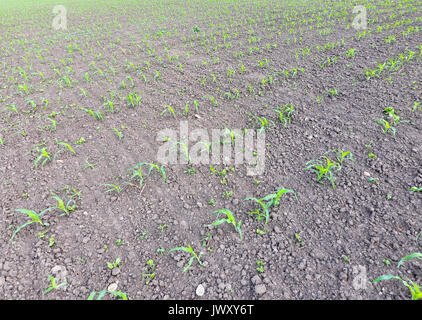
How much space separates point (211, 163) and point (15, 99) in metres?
4.13

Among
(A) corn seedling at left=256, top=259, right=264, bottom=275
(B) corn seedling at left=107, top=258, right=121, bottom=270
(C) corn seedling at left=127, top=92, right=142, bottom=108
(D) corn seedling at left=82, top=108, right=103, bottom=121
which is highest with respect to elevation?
(C) corn seedling at left=127, top=92, right=142, bottom=108

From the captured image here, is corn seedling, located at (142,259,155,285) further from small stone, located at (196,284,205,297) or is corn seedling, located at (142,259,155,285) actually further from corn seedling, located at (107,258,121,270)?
small stone, located at (196,284,205,297)

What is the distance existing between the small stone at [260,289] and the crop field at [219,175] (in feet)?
0.07

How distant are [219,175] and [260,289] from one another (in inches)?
48.8

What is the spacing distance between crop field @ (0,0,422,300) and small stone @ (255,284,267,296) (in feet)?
0.07

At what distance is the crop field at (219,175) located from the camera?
1.73 metres

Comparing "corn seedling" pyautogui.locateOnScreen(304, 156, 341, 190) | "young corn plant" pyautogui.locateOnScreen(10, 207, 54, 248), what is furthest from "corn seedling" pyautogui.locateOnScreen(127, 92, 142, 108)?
"corn seedling" pyautogui.locateOnScreen(304, 156, 341, 190)

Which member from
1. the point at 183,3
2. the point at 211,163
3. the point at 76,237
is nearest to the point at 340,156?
the point at 211,163

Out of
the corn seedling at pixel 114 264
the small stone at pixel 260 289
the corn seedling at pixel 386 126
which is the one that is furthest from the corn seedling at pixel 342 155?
the corn seedling at pixel 114 264

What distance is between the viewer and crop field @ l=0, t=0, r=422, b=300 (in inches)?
68.1

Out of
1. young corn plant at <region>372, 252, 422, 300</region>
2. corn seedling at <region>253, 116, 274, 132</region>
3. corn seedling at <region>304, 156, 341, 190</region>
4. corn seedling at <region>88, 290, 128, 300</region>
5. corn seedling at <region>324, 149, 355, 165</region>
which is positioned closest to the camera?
young corn plant at <region>372, 252, 422, 300</region>

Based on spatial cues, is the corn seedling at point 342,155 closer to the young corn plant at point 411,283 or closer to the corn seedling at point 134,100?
the young corn plant at point 411,283

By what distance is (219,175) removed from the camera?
101 inches
